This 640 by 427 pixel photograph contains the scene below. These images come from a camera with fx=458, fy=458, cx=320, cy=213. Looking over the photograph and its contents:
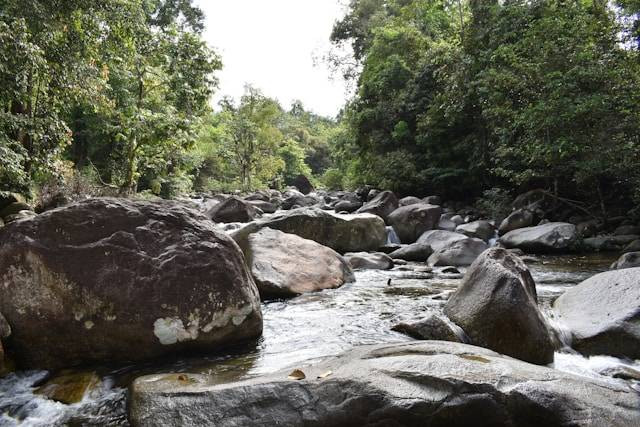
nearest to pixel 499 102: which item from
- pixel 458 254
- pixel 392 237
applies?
pixel 392 237

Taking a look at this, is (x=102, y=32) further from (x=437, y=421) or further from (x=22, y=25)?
(x=437, y=421)

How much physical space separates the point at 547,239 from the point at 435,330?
25.7ft

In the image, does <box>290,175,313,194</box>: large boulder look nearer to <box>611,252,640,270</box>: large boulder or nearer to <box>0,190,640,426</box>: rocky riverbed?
<box>611,252,640,270</box>: large boulder

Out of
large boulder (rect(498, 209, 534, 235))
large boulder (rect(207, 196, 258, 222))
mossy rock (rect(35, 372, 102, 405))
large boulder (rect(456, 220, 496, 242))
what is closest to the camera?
mossy rock (rect(35, 372, 102, 405))

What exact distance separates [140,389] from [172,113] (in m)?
10.7

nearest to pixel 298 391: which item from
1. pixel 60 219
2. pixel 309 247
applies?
pixel 60 219

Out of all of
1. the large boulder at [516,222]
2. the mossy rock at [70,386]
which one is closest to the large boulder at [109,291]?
the mossy rock at [70,386]

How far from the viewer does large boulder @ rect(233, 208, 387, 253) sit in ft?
32.0

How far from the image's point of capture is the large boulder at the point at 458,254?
9273 mm

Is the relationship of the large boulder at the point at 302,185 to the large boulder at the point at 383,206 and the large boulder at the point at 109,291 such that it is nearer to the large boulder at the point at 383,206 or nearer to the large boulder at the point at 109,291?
the large boulder at the point at 383,206

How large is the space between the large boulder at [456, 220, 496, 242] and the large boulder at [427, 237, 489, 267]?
294cm

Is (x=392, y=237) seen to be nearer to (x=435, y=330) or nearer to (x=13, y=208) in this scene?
(x=435, y=330)

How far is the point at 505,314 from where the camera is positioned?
3.97 meters

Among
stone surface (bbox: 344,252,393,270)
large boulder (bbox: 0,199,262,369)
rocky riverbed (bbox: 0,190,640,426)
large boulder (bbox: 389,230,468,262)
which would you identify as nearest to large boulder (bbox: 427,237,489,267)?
large boulder (bbox: 389,230,468,262)
